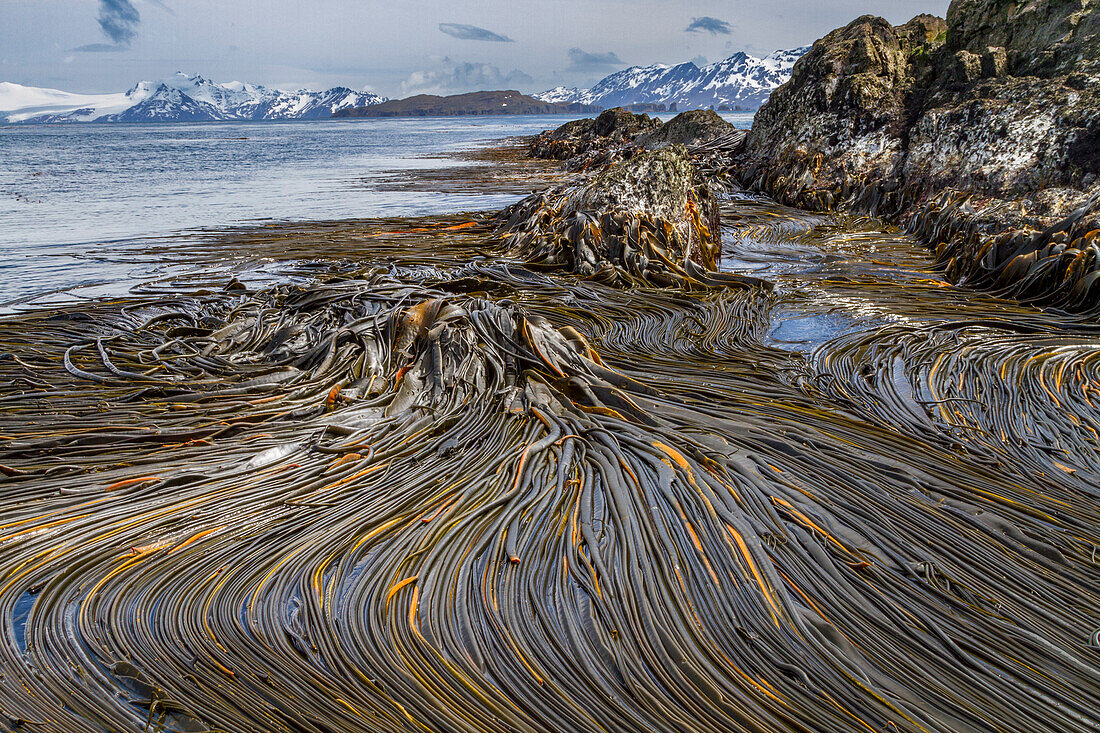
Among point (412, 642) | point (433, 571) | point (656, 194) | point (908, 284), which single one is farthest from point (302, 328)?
point (908, 284)

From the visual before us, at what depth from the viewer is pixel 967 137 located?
862 cm

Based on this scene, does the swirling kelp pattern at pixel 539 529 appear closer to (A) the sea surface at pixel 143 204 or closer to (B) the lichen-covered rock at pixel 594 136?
(A) the sea surface at pixel 143 204

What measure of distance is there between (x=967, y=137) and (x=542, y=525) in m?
9.23

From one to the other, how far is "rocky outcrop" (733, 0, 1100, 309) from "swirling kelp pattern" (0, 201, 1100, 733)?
1561mm

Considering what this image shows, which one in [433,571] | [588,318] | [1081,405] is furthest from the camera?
[588,318]

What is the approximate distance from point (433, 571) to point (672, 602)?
2.46ft

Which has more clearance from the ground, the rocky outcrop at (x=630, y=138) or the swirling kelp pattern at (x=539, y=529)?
the rocky outcrop at (x=630, y=138)

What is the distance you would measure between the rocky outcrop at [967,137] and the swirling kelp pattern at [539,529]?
1.56 meters

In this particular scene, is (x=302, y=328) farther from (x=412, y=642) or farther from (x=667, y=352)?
(x=412, y=642)

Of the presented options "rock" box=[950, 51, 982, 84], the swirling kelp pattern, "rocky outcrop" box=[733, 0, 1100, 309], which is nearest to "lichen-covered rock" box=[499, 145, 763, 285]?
the swirling kelp pattern

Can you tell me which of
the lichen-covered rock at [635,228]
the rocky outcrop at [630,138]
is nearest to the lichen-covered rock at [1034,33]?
the lichen-covered rock at [635,228]

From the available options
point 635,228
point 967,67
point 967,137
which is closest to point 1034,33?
point 967,67

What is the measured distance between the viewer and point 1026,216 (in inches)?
236

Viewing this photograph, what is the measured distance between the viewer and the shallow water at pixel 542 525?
158 centimetres
